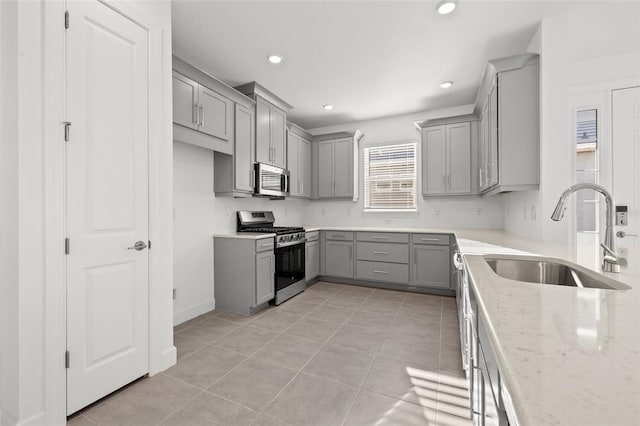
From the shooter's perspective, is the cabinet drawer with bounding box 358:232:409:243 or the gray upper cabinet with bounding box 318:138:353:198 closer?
the cabinet drawer with bounding box 358:232:409:243

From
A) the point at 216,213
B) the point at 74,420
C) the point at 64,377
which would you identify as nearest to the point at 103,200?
the point at 64,377

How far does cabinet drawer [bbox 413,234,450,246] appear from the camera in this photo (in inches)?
151

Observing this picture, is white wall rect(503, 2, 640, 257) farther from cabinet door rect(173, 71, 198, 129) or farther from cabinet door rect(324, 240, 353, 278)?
cabinet door rect(173, 71, 198, 129)

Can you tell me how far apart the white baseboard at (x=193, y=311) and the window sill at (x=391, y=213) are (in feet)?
9.26

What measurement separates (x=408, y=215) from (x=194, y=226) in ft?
10.6

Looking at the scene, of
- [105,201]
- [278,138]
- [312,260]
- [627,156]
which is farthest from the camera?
[312,260]

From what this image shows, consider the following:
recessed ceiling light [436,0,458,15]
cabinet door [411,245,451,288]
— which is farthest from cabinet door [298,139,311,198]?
recessed ceiling light [436,0,458,15]

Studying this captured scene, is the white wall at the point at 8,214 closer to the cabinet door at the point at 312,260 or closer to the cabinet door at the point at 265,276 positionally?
the cabinet door at the point at 265,276

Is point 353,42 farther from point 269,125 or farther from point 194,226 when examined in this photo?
point 194,226

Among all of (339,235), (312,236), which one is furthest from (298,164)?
→ (339,235)

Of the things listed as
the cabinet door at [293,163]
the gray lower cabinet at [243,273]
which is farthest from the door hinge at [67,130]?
the cabinet door at [293,163]

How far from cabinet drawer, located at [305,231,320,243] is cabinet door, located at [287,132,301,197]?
2.25 feet

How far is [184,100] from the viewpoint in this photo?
105 inches

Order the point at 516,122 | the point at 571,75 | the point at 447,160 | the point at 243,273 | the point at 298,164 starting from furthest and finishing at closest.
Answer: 1. the point at 298,164
2. the point at 447,160
3. the point at 243,273
4. the point at 516,122
5. the point at 571,75
